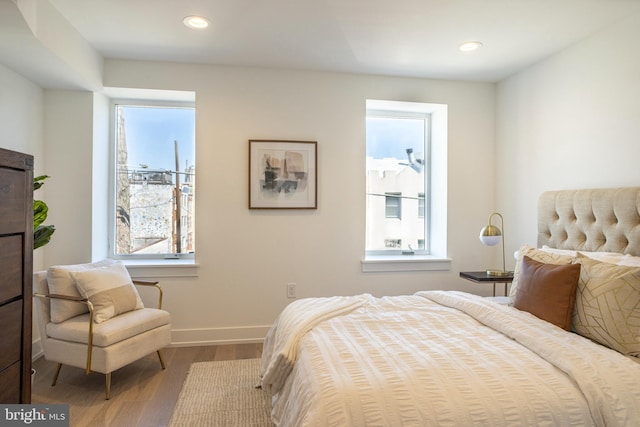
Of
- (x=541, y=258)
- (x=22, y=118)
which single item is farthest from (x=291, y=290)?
(x=22, y=118)

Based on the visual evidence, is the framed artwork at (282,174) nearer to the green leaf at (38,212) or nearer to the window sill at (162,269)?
the window sill at (162,269)

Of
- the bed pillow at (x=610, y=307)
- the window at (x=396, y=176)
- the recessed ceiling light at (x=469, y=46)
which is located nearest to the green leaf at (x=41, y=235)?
the window at (x=396, y=176)

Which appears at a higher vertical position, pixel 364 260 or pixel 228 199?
pixel 228 199

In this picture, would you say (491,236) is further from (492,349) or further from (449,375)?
(449,375)

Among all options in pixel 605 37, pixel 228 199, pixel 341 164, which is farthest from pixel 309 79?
pixel 605 37

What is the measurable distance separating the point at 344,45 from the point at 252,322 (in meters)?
2.53

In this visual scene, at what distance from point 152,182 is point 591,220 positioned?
3654 mm

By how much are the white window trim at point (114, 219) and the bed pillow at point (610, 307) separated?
2.83 metres

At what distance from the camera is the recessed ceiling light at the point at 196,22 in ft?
8.03

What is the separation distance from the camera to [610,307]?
168cm

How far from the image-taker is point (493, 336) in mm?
1762

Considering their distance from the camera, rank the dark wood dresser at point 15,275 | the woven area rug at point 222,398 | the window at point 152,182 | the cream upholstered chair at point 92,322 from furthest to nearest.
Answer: the window at point 152,182
the cream upholstered chair at point 92,322
the woven area rug at point 222,398
the dark wood dresser at point 15,275

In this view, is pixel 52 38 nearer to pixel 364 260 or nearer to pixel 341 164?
pixel 341 164

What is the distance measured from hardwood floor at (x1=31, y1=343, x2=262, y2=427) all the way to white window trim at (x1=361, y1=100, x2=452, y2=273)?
152 cm
